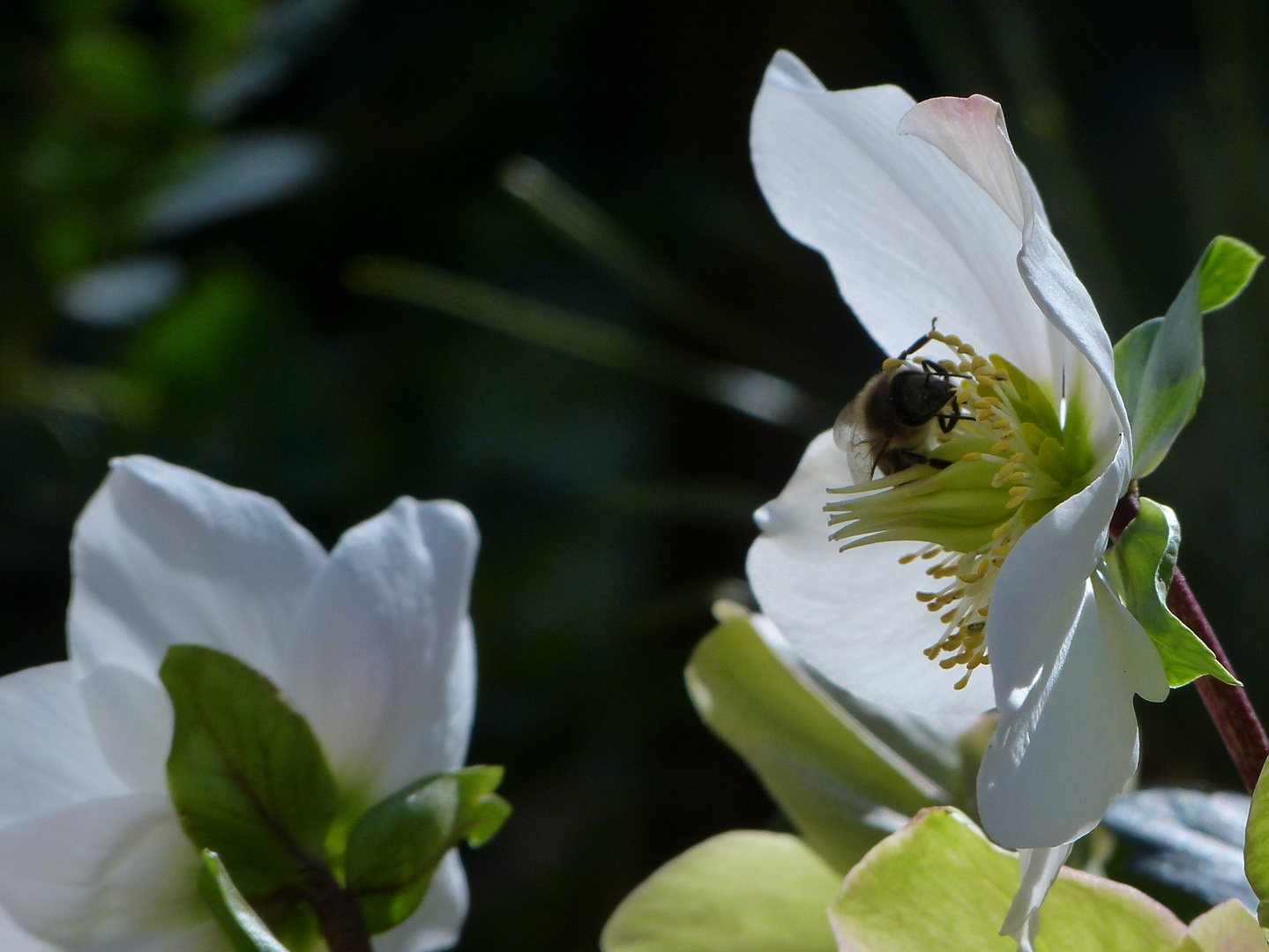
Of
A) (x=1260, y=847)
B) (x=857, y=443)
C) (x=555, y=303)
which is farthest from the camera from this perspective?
(x=555, y=303)

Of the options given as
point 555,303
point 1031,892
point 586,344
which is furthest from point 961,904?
point 555,303

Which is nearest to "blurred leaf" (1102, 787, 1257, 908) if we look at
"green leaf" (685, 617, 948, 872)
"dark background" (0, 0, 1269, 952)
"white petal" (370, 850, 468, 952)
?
"green leaf" (685, 617, 948, 872)

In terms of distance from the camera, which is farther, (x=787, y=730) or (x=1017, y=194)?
(x=787, y=730)

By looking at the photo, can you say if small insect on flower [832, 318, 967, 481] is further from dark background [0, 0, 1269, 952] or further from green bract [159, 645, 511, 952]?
dark background [0, 0, 1269, 952]

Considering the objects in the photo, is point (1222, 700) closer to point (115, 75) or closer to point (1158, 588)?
point (1158, 588)

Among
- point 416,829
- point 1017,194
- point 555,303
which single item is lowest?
point 555,303

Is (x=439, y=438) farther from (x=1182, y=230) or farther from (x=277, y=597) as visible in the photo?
(x=277, y=597)
